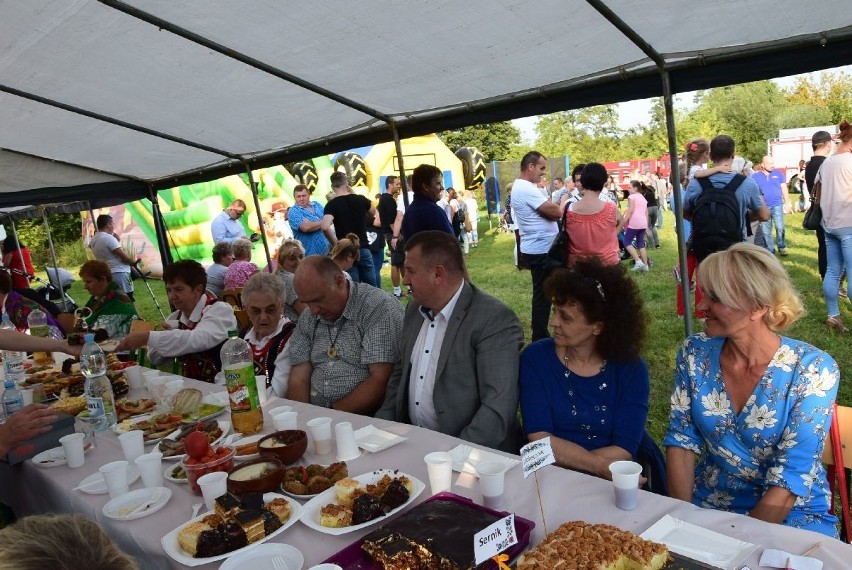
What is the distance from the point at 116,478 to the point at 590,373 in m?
1.74

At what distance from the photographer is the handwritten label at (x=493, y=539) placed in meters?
1.15

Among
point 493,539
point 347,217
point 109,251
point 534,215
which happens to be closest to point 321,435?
point 493,539

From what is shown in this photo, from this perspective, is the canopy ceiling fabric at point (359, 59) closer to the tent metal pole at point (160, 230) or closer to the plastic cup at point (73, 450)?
the plastic cup at point (73, 450)

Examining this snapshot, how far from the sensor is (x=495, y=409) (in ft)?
7.81

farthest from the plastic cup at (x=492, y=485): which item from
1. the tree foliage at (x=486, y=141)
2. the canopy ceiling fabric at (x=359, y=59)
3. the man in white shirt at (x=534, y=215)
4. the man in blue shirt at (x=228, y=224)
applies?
the tree foliage at (x=486, y=141)

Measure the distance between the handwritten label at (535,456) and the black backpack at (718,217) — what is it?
3637 millimetres

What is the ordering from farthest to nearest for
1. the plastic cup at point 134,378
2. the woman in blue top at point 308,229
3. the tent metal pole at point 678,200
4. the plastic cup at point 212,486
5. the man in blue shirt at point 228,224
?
the man in blue shirt at point 228,224, the woman in blue top at point 308,229, the tent metal pole at point 678,200, the plastic cup at point 134,378, the plastic cup at point 212,486

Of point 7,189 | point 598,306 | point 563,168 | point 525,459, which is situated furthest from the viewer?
point 563,168

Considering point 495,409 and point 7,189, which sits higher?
point 7,189

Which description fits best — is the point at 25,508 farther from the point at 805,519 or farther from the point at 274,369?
the point at 805,519

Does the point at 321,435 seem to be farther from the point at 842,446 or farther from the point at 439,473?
the point at 842,446

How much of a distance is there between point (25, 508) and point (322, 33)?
2811mm

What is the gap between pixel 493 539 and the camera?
3.88 ft

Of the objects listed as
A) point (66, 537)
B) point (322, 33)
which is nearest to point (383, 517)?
point (66, 537)
